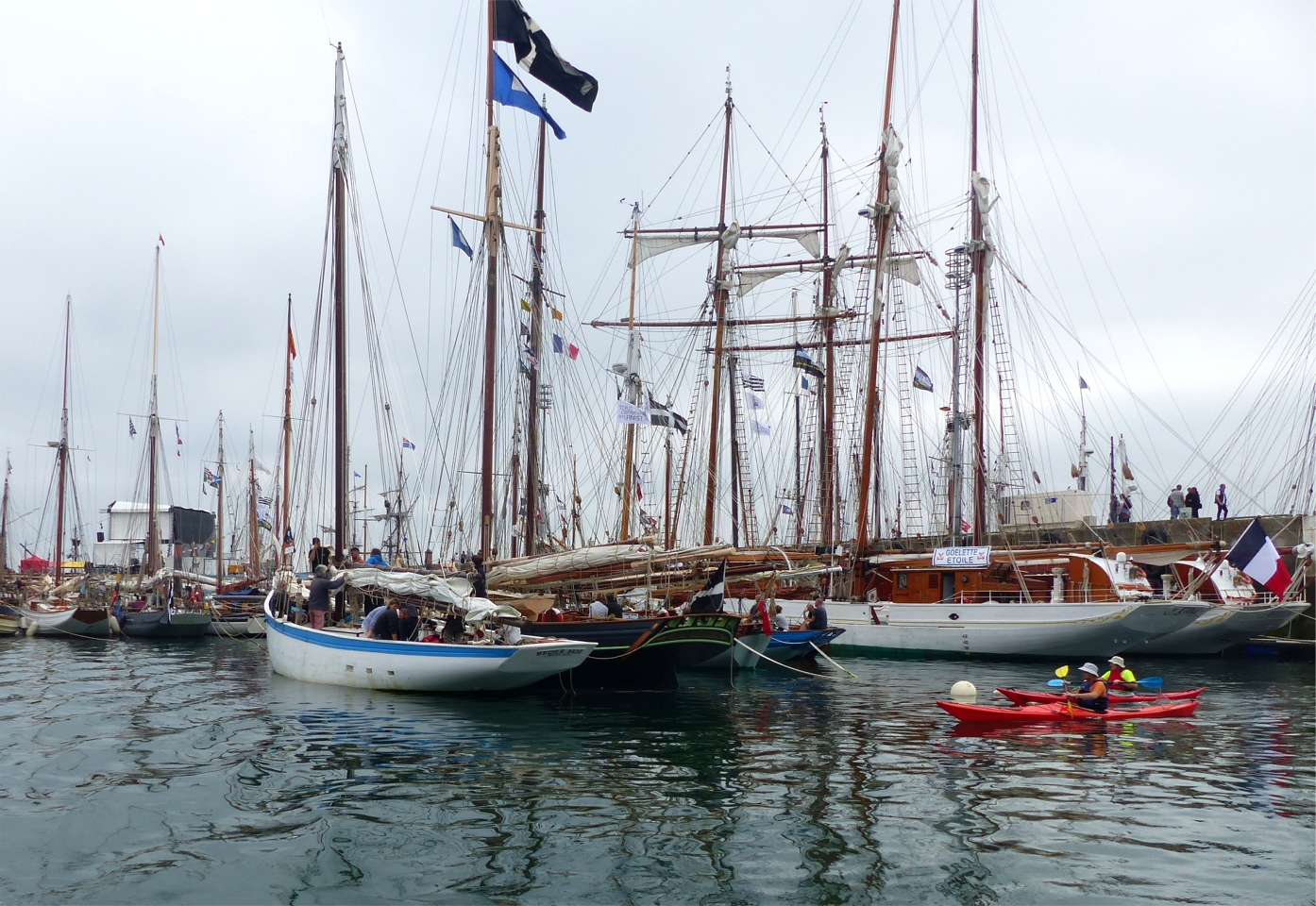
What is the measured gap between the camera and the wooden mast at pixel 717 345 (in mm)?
43844

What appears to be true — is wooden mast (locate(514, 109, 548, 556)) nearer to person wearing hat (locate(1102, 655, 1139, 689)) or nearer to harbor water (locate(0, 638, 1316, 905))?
harbor water (locate(0, 638, 1316, 905))

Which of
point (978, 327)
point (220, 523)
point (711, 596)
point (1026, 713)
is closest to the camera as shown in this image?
point (1026, 713)

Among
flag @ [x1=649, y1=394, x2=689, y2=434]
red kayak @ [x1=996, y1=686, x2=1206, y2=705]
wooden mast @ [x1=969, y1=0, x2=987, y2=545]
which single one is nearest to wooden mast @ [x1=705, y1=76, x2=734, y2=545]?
flag @ [x1=649, y1=394, x2=689, y2=434]

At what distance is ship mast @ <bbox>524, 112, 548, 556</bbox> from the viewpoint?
35.8 meters

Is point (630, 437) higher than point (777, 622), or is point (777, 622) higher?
point (630, 437)

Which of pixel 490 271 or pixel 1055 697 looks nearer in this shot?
pixel 1055 697

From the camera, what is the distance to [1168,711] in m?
21.5

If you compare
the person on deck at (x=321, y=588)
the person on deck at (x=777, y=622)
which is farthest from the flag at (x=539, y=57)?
the person on deck at (x=777, y=622)

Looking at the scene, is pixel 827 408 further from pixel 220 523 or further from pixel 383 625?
pixel 220 523

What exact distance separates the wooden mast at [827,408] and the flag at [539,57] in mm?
20811

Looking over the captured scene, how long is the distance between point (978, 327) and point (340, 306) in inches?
1119

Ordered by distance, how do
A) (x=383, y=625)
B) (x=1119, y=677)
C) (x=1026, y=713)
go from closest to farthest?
1. (x=1026, y=713)
2. (x=383, y=625)
3. (x=1119, y=677)

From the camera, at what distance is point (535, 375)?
3806 cm

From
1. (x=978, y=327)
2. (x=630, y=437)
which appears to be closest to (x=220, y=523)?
(x=630, y=437)
